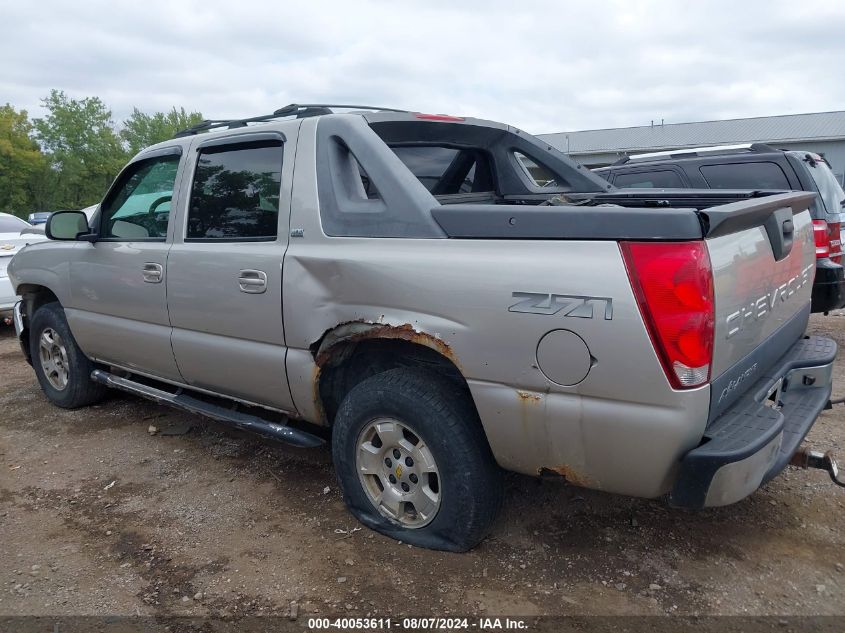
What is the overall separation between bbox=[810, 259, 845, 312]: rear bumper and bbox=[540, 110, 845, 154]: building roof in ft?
90.3

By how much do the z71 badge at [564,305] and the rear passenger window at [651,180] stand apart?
17.3 ft

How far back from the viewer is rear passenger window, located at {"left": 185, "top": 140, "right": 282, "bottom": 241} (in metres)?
3.39

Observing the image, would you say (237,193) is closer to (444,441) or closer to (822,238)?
(444,441)

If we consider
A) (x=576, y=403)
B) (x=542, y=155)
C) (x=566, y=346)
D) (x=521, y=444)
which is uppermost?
(x=542, y=155)

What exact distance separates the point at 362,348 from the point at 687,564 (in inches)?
68.0

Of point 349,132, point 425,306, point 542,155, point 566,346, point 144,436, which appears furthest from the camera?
point 144,436

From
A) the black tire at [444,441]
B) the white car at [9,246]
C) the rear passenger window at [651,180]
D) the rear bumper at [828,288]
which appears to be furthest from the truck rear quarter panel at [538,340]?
the white car at [9,246]

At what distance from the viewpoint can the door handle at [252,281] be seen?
326cm

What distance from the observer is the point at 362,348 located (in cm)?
323

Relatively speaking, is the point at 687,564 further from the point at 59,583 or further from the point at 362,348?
the point at 59,583

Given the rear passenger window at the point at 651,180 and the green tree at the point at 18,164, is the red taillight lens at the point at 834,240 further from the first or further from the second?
the green tree at the point at 18,164

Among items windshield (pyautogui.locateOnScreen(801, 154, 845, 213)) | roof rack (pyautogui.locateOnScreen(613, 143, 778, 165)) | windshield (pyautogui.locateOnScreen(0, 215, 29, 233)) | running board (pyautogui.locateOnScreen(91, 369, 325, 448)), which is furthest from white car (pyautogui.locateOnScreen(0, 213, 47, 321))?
windshield (pyautogui.locateOnScreen(801, 154, 845, 213))

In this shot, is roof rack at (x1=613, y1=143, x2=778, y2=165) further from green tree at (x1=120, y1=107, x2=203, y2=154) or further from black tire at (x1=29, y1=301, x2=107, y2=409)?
green tree at (x1=120, y1=107, x2=203, y2=154)

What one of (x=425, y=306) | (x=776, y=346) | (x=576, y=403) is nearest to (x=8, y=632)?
(x=425, y=306)
